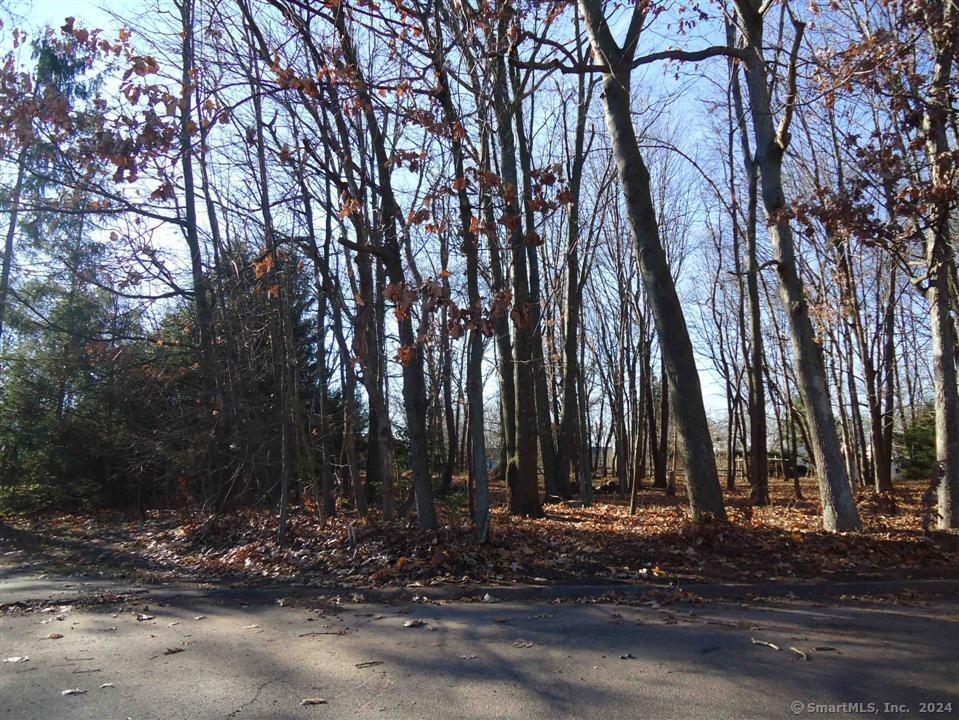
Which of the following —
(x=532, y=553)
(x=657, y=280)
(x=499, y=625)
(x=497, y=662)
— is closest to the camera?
(x=497, y=662)

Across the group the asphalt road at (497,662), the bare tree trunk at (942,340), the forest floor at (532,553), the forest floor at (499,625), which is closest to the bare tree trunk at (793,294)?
the forest floor at (532,553)

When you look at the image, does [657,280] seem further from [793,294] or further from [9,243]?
[9,243]

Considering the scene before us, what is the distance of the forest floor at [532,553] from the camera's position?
26.2 feet

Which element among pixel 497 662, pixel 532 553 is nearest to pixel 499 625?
pixel 497 662

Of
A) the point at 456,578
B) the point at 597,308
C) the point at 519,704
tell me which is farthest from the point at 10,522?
the point at 597,308

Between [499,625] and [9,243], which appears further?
[9,243]

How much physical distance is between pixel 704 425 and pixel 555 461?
403 inches

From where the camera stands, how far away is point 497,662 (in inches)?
206

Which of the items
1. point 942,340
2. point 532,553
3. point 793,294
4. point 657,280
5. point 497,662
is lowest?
point 497,662

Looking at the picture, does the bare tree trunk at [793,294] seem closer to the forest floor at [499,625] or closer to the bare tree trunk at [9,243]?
the forest floor at [499,625]

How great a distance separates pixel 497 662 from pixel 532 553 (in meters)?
3.74

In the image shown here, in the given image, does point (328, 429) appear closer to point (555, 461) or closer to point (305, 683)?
point (555, 461)

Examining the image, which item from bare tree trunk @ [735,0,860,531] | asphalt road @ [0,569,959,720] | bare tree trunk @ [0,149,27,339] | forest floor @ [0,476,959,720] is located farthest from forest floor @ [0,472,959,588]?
bare tree trunk @ [0,149,27,339]

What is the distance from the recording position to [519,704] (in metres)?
4.42
